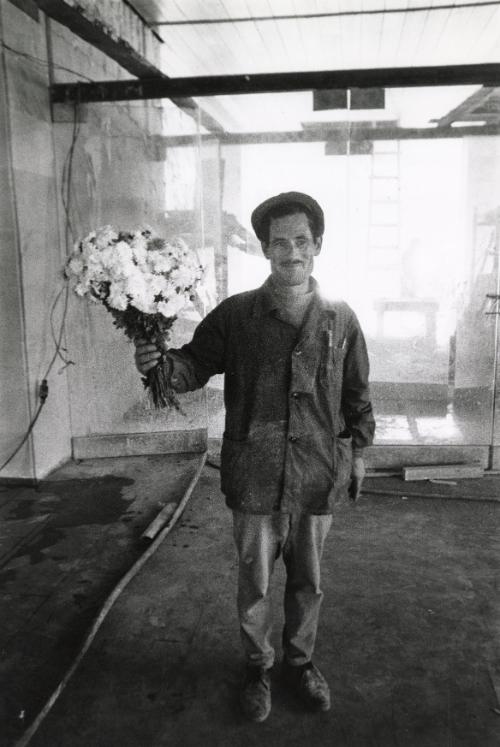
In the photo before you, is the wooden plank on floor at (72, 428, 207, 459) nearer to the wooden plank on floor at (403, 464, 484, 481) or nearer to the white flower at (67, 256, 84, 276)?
the wooden plank on floor at (403, 464, 484, 481)

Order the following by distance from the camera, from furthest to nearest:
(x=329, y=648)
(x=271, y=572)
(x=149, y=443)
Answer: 1. (x=149, y=443)
2. (x=329, y=648)
3. (x=271, y=572)

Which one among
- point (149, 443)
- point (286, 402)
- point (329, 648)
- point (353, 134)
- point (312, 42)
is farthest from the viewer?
point (312, 42)

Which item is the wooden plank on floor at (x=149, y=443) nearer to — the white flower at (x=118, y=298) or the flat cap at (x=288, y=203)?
the white flower at (x=118, y=298)

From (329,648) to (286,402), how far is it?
126 centimetres

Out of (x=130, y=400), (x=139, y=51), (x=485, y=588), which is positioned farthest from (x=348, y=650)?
(x=139, y=51)

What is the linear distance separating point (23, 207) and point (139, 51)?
67.3 inches

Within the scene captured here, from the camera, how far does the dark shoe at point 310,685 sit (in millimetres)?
2514

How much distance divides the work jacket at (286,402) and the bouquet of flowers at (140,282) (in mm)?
124

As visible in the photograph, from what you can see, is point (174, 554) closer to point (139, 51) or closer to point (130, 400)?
point (130, 400)

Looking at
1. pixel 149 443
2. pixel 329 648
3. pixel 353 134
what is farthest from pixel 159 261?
pixel 149 443

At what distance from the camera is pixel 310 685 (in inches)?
99.7

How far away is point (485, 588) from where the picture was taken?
3463mm

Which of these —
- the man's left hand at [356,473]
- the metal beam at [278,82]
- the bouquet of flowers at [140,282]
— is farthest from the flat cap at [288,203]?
the metal beam at [278,82]

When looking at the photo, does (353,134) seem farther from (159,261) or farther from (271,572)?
(271,572)
